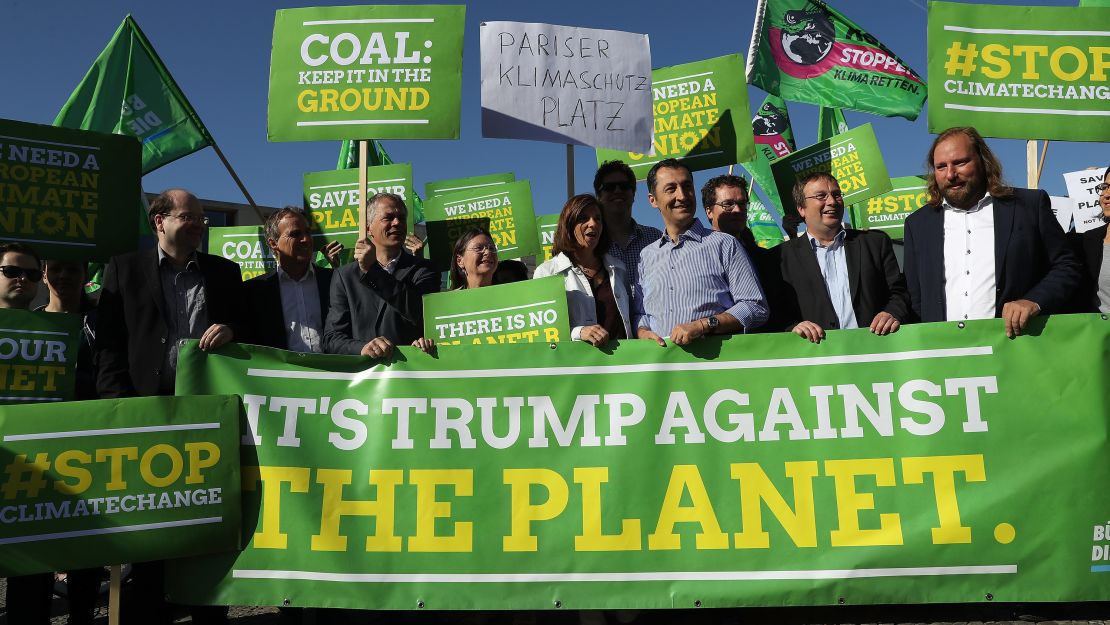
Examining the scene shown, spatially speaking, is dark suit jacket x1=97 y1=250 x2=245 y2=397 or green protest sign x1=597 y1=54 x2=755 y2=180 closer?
dark suit jacket x1=97 y1=250 x2=245 y2=397

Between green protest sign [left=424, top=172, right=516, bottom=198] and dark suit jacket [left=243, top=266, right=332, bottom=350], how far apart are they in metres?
3.33

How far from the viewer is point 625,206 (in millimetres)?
4469

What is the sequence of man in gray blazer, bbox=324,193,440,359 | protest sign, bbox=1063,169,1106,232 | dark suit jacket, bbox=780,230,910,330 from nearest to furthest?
dark suit jacket, bbox=780,230,910,330 → man in gray blazer, bbox=324,193,440,359 → protest sign, bbox=1063,169,1106,232

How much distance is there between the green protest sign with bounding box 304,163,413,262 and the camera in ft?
21.4

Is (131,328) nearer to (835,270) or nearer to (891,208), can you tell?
(835,270)

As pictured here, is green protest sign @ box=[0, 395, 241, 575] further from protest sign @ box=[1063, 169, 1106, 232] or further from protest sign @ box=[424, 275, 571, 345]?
protest sign @ box=[1063, 169, 1106, 232]

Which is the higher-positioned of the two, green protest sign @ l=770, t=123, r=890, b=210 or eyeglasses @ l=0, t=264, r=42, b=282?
green protest sign @ l=770, t=123, r=890, b=210

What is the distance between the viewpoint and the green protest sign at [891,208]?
8758 mm

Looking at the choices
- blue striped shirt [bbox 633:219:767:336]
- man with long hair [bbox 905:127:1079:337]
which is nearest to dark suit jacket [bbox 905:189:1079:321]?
man with long hair [bbox 905:127:1079:337]

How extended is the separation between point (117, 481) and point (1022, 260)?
4046 millimetres

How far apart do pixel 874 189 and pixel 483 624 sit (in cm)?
548

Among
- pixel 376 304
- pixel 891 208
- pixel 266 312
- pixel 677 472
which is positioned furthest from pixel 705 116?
pixel 891 208

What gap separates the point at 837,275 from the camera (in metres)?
3.82

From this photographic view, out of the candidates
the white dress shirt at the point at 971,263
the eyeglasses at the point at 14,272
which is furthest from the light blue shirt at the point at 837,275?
the eyeglasses at the point at 14,272
